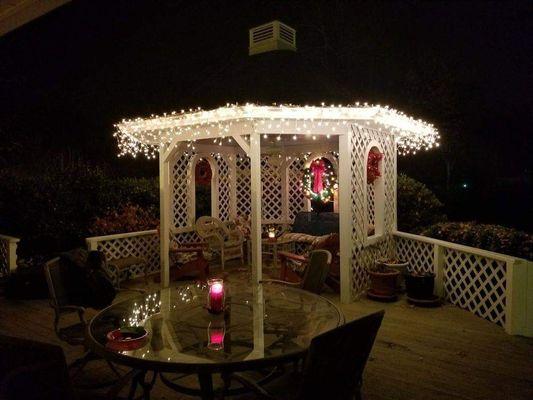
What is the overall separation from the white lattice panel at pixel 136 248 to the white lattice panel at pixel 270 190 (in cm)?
287

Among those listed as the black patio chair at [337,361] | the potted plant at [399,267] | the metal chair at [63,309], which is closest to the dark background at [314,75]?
the potted plant at [399,267]

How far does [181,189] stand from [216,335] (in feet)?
20.3

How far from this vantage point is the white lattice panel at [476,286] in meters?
4.79

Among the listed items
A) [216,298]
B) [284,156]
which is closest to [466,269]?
[216,298]

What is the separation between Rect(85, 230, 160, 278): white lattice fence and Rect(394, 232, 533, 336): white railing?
14.4ft

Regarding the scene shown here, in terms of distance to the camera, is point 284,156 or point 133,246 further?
point 284,156

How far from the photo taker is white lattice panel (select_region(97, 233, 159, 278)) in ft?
22.8

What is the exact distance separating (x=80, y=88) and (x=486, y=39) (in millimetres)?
16380

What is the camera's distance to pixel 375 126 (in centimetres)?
627

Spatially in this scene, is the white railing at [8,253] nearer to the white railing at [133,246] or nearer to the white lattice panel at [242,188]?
the white railing at [133,246]

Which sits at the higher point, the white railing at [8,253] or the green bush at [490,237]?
the green bush at [490,237]

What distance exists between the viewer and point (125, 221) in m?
7.70

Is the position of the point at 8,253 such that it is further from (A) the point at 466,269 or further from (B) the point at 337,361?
A: (A) the point at 466,269

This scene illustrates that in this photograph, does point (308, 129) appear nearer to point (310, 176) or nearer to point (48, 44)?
point (310, 176)
